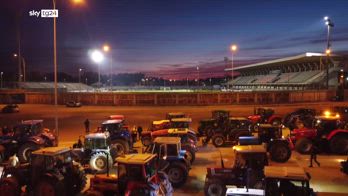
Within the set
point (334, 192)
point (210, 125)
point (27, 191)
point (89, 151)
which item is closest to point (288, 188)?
point (334, 192)

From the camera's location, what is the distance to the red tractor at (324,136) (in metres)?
19.1

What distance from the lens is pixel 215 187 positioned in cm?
1178

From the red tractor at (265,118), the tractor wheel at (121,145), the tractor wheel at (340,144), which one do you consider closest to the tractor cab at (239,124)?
the tractor wheel at (340,144)

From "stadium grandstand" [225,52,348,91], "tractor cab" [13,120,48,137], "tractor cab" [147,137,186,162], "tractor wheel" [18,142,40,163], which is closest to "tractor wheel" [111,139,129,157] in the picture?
"tractor wheel" [18,142,40,163]

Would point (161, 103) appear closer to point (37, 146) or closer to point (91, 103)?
point (91, 103)

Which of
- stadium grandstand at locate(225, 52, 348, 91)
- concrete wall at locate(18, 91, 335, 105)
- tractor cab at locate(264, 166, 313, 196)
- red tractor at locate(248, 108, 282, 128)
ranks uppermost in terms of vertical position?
stadium grandstand at locate(225, 52, 348, 91)

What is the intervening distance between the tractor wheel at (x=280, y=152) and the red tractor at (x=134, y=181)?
8.43 m

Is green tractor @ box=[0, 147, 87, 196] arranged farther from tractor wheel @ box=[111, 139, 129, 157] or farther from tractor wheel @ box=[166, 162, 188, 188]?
tractor wheel @ box=[111, 139, 129, 157]

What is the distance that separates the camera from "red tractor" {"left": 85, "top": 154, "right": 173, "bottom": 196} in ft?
32.7

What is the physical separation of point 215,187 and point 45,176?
5.51 metres

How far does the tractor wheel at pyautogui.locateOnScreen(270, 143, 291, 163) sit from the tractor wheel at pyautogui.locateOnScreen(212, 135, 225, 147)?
15.2ft

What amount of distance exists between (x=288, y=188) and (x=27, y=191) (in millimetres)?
8399

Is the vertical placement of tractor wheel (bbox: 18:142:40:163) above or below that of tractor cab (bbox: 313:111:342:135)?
below

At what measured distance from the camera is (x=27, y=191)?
39.3ft
